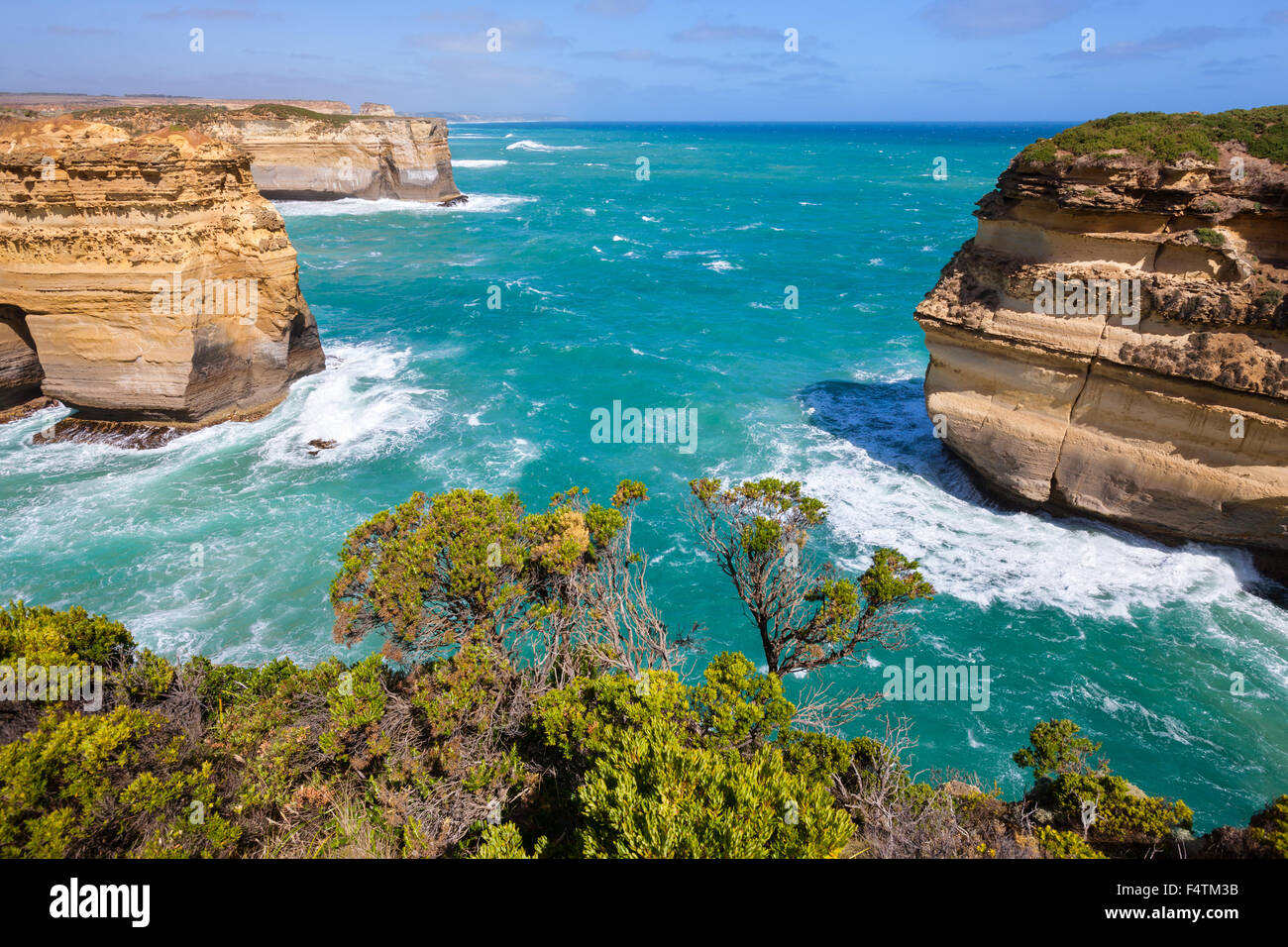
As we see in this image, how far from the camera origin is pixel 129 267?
28703 millimetres

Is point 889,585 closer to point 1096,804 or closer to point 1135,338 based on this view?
point 1096,804

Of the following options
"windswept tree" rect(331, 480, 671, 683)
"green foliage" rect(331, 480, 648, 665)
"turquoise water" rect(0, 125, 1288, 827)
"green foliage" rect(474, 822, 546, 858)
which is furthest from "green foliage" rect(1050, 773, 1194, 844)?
"green foliage" rect(331, 480, 648, 665)

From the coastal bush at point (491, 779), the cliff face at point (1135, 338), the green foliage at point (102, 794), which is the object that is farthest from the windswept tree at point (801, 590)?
the cliff face at point (1135, 338)

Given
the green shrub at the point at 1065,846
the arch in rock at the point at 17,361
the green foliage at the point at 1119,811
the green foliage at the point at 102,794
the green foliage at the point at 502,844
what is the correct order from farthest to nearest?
the arch in rock at the point at 17,361, the green foliage at the point at 1119,811, the green shrub at the point at 1065,846, the green foliage at the point at 102,794, the green foliage at the point at 502,844

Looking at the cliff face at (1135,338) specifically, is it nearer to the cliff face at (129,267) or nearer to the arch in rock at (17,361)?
the cliff face at (129,267)

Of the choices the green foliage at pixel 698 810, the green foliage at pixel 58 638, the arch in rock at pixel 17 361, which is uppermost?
the arch in rock at pixel 17 361

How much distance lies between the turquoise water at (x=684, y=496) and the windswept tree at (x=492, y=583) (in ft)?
22.9

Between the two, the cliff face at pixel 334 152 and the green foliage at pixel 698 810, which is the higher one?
the cliff face at pixel 334 152

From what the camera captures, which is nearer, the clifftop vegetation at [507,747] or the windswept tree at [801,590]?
the clifftop vegetation at [507,747]

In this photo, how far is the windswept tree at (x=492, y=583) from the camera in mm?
13891

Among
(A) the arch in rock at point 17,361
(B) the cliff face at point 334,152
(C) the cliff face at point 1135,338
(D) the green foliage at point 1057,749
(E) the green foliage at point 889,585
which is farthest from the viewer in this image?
(B) the cliff face at point 334,152

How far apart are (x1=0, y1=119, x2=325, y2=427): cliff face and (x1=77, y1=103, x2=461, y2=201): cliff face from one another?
68.3m
